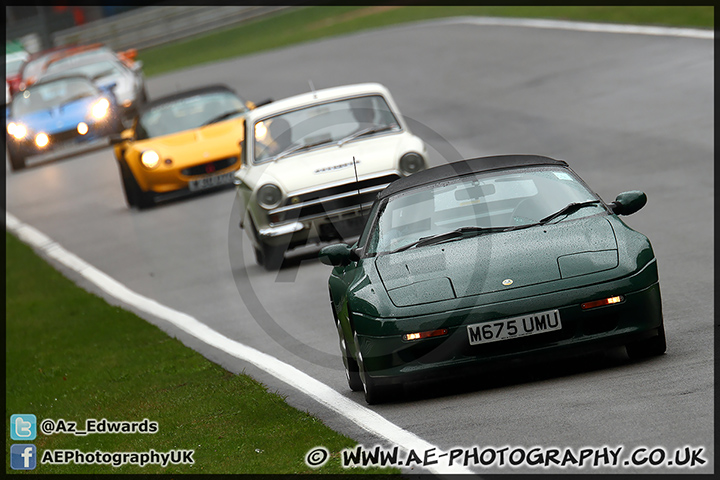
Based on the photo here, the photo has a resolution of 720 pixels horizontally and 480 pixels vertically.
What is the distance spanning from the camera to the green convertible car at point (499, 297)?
686 cm

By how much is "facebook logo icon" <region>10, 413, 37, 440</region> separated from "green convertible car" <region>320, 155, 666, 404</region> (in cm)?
232

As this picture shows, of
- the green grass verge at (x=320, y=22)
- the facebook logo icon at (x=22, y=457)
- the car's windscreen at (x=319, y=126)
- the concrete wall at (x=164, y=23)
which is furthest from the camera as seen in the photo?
the concrete wall at (x=164, y=23)

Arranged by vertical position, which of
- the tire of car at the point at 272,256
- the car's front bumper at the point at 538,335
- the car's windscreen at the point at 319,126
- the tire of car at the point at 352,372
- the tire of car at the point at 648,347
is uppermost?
the car's front bumper at the point at 538,335

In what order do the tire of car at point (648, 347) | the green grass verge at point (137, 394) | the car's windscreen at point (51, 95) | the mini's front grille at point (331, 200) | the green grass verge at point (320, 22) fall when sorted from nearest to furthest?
the green grass verge at point (137, 394)
the tire of car at point (648, 347)
the mini's front grille at point (331, 200)
the car's windscreen at point (51, 95)
the green grass verge at point (320, 22)

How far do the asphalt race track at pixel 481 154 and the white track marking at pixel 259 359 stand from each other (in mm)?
87

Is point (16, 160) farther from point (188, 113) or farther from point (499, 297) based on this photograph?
point (499, 297)

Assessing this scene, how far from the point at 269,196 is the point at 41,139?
43.3 feet

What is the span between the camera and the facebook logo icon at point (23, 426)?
8.35m

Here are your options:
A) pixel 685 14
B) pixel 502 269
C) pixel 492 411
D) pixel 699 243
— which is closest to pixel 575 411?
pixel 492 411

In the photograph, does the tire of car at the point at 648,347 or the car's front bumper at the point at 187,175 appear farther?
the car's front bumper at the point at 187,175

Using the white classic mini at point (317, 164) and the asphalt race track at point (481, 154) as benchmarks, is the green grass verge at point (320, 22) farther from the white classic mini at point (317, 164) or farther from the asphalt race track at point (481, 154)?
the white classic mini at point (317, 164)

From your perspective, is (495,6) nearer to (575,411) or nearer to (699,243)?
(699,243)

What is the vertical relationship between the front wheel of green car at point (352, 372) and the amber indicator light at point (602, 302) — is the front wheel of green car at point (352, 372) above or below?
below

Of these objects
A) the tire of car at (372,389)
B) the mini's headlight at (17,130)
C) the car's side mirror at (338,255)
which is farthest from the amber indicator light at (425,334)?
the mini's headlight at (17,130)
